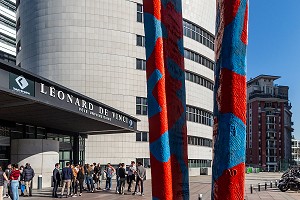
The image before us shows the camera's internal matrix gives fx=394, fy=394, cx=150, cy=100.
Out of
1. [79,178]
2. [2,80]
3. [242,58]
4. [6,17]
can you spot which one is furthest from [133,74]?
[6,17]

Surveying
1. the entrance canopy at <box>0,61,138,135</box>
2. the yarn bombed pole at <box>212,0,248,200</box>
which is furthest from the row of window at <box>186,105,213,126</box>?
the yarn bombed pole at <box>212,0,248,200</box>

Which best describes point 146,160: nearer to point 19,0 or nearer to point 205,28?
point 205,28

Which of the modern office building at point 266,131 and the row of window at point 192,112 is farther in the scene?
the modern office building at point 266,131

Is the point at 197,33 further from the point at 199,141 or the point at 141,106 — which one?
the point at 199,141

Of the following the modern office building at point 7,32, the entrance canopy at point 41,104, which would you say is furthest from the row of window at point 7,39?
the entrance canopy at point 41,104

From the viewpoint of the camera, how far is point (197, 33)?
54500 millimetres

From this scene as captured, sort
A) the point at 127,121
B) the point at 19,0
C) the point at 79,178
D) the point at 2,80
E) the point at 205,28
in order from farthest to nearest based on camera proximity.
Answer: the point at 205,28 < the point at 19,0 < the point at 127,121 < the point at 79,178 < the point at 2,80

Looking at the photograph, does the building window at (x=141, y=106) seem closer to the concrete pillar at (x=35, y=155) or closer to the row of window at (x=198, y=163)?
the row of window at (x=198, y=163)

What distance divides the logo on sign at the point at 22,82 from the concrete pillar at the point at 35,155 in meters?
9.43

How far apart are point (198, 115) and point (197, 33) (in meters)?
11.4

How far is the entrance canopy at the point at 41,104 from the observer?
57.0 feet

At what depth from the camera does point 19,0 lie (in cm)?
5288

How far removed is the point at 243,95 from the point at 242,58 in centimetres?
55

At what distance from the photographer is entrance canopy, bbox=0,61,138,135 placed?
17359 mm
